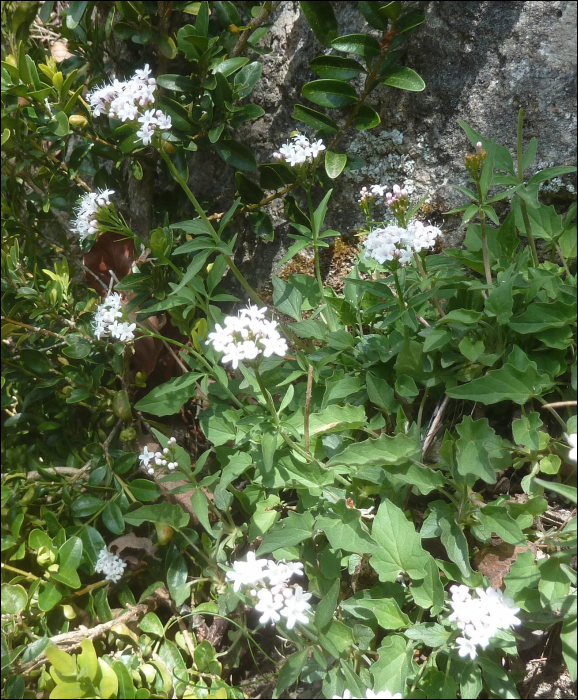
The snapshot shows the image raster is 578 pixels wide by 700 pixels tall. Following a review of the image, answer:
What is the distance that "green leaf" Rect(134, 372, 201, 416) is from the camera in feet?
5.11

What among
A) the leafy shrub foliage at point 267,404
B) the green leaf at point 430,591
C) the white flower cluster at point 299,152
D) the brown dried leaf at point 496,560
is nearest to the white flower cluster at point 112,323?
the leafy shrub foliage at point 267,404

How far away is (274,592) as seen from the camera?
1194 millimetres

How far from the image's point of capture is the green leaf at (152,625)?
156 cm

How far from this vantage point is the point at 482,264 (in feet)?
4.79

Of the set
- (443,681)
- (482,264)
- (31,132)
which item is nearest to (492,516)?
(443,681)

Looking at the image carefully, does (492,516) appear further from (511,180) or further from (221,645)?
(221,645)

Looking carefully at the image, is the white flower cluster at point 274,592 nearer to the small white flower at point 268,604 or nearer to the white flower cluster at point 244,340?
the small white flower at point 268,604

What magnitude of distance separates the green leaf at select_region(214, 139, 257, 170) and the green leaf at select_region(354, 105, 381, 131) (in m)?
0.34

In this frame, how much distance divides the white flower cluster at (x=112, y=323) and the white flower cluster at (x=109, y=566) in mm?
624

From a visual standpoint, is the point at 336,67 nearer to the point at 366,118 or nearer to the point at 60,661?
the point at 366,118

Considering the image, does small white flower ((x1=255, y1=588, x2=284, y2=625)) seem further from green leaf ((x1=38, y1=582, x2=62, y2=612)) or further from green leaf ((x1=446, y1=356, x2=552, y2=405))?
green leaf ((x1=38, y1=582, x2=62, y2=612))

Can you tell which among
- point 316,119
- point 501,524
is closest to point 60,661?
point 501,524

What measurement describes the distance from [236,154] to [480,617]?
1392 millimetres

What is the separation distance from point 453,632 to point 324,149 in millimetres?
1233
